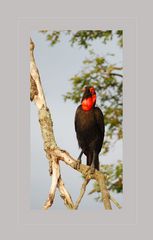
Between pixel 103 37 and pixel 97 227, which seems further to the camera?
pixel 103 37

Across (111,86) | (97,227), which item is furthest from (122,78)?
(97,227)

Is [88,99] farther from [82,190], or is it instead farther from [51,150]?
[82,190]

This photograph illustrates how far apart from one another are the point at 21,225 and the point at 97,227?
63 centimetres

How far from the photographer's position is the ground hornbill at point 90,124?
514cm

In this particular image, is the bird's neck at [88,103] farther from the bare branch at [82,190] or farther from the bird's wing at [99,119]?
the bare branch at [82,190]

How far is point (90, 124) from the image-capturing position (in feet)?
16.9

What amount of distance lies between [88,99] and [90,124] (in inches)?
8.9

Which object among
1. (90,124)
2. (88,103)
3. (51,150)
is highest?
(88,103)

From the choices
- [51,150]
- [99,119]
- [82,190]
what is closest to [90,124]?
[99,119]

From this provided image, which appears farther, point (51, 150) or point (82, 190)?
point (51, 150)

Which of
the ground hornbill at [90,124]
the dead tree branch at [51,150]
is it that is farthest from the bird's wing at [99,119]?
the dead tree branch at [51,150]

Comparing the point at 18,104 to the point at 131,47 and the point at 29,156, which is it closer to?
the point at 29,156

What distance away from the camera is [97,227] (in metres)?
4.79

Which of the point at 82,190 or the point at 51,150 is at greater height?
the point at 51,150
